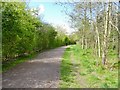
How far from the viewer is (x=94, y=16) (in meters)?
20.1

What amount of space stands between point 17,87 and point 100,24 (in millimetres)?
12652

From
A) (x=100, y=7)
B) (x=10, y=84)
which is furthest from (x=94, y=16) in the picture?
(x=10, y=84)

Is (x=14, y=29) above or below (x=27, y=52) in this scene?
above

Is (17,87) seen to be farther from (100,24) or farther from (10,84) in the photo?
(100,24)

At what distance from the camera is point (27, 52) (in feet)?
92.3

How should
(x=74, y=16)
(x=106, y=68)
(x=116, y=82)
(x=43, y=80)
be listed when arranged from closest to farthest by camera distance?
1. (x=116, y=82)
2. (x=43, y=80)
3. (x=106, y=68)
4. (x=74, y=16)

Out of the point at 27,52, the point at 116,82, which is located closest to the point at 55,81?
the point at 116,82

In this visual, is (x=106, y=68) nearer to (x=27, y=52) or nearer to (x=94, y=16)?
(x=94, y=16)

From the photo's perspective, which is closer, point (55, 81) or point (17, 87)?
point (17, 87)

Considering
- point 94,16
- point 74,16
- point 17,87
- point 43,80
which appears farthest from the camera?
point 74,16

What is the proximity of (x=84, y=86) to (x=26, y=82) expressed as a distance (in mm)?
2553

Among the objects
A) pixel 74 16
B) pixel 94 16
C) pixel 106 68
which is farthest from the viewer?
pixel 74 16

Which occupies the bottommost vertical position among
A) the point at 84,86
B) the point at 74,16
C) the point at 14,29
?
the point at 84,86

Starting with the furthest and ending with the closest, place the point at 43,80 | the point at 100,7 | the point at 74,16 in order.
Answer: the point at 74,16
the point at 100,7
the point at 43,80
